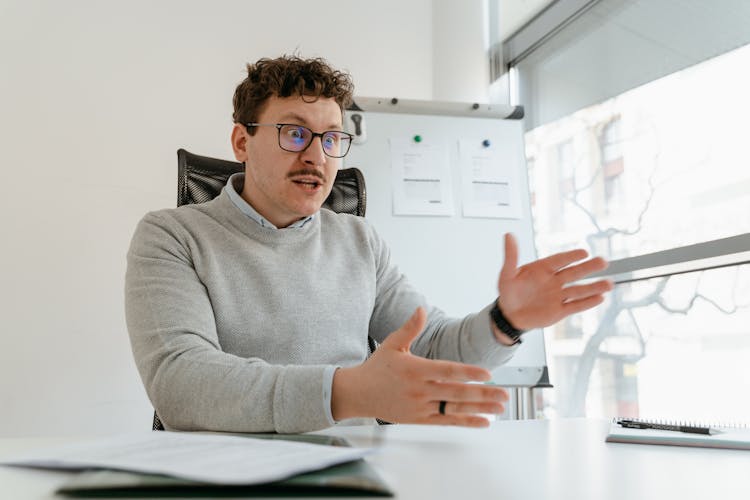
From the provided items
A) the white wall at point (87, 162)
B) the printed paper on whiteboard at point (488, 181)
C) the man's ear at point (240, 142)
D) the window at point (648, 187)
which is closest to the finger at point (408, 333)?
the man's ear at point (240, 142)

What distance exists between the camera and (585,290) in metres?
1.16

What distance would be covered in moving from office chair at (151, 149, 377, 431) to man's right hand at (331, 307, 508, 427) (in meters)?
0.74

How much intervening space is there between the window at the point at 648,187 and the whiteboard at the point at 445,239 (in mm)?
292

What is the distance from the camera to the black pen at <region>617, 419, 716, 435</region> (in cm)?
100

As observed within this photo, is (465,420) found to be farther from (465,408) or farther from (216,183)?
(216,183)

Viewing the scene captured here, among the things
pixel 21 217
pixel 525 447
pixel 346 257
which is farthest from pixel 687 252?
pixel 21 217

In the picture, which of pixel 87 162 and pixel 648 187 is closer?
pixel 648 187

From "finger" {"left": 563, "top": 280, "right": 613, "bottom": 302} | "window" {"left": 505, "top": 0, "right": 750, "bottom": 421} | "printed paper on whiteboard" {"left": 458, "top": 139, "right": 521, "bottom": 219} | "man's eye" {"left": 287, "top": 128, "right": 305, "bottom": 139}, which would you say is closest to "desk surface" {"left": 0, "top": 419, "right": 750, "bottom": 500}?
"finger" {"left": 563, "top": 280, "right": 613, "bottom": 302}

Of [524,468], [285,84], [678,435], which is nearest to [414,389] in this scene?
[524,468]

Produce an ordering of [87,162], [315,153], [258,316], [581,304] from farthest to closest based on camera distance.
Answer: [87,162] → [315,153] → [258,316] → [581,304]

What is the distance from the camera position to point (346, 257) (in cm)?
158

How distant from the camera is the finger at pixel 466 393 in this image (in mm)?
793

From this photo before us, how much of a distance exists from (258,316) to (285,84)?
20.3 inches

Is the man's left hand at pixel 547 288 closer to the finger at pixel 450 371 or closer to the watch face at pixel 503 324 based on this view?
the watch face at pixel 503 324
